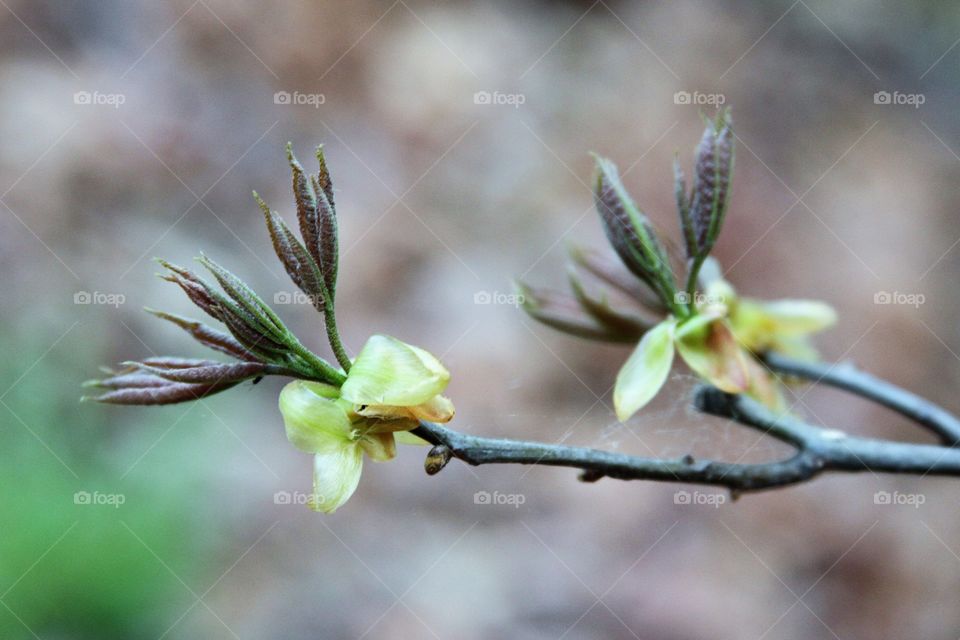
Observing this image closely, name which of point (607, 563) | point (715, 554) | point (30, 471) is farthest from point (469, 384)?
point (30, 471)

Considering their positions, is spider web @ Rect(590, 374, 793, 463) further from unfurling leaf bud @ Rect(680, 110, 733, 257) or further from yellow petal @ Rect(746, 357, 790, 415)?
unfurling leaf bud @ Rect(680, 110, 733, 257)

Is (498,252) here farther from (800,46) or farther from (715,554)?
(800,46)

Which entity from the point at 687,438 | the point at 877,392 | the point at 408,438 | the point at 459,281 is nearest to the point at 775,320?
the point at 877,392

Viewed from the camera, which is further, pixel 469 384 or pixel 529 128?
pixel 529 128

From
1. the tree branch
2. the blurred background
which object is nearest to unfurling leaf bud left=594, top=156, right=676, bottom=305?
the tree branch

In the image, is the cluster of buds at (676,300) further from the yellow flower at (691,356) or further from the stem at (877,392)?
the stem at (877,392)

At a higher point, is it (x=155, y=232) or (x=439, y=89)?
(x=439, y=89)

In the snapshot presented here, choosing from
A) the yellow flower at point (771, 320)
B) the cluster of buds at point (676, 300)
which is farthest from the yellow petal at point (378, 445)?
the yellow flower at point (771, 320)
